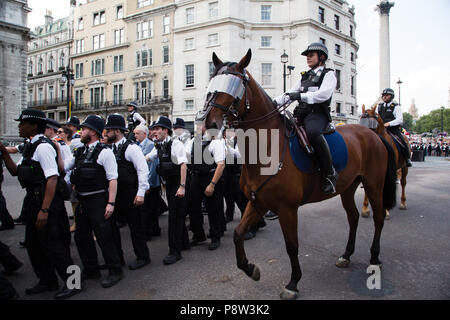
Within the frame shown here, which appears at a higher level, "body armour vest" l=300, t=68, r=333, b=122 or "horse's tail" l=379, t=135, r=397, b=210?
"body armour vest" l=300, t=68, r=333, b=122

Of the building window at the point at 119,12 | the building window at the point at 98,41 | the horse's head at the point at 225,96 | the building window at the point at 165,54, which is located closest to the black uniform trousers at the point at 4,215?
the horse's head at the point at 225,96

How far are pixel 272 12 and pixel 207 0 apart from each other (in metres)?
8.21

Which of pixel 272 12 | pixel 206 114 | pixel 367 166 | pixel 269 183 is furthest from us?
pixel 272 12

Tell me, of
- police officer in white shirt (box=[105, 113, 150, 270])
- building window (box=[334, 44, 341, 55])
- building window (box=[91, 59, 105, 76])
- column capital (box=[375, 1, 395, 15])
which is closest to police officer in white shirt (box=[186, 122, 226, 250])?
police officer in white shirt (box=[105, 113, 150, 270])

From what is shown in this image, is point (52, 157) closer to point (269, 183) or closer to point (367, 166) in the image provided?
point (269, 183)

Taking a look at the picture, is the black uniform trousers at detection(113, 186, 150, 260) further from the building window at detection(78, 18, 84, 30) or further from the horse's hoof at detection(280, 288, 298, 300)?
the building window at detection(78, 18, 84, 30)

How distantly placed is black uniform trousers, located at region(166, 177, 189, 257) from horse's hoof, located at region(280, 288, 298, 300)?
6.87 ft

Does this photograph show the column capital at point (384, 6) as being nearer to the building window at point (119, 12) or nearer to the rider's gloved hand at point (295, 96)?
the building window at point (119, 12)

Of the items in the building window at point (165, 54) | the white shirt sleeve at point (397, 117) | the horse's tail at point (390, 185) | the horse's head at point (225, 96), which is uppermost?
the building window at point (165, 54)

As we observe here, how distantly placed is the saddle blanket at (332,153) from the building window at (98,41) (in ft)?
169

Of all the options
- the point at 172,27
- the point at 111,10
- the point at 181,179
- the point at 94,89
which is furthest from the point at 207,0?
the point at 181,179

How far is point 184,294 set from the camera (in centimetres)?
373

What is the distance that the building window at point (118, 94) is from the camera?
45.4 m

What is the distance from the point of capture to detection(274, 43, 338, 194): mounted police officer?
3850 millimetres
